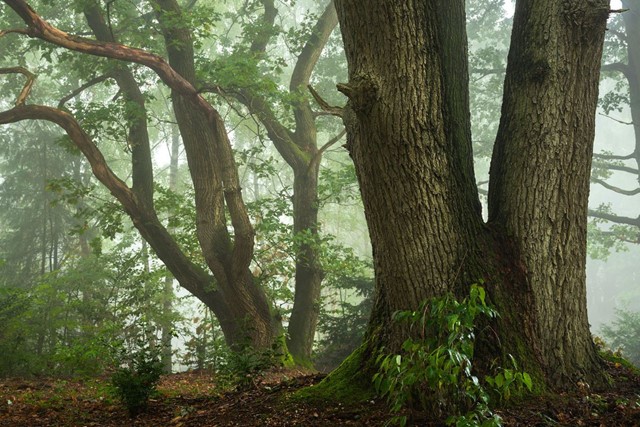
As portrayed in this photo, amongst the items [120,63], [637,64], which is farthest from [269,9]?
[637,64]

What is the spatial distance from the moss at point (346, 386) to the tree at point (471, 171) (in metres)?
0.03

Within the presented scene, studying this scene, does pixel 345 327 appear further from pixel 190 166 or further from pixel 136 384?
pixel 136 384

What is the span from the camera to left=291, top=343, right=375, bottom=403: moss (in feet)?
13.2

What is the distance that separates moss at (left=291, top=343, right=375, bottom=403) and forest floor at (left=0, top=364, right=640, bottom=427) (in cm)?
8

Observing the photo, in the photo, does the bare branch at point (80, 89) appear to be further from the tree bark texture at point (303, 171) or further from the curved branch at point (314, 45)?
the curved branch at point (314, 45)

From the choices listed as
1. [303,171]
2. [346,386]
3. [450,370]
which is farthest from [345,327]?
[450,370]

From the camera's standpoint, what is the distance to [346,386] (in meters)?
4.15

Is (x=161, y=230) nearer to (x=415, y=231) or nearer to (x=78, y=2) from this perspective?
(x=78, y=2)

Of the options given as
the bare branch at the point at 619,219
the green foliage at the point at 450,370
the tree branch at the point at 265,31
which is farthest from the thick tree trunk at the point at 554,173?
the bare branch at the point at 619,219

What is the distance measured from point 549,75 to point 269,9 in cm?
994

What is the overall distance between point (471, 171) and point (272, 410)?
7.98ft

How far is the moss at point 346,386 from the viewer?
4031 millimetres

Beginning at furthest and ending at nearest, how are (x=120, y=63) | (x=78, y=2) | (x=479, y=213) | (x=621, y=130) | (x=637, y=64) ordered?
(x=621, y=130), (x=637, y=64), (x=120, y=63), (x=78, y=2), (x=479, y=213)

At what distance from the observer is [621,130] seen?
5809 centimetres
